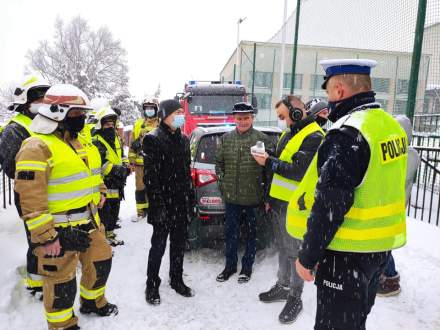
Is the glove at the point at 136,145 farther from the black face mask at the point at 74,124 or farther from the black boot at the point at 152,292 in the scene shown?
the black face mask at the point at 74,124

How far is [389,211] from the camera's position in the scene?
6.33ft

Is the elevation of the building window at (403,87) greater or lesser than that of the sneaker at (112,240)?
greater

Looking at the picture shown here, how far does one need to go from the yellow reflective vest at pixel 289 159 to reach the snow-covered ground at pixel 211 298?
1174 millimetres

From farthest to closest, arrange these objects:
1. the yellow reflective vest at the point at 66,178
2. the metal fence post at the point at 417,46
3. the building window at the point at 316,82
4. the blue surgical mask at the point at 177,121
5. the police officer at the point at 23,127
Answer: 1. the building window at the point at 316,82
2. the metal fence post at the point at 417,46
3. the blue surgical mask at the point at 177,121
4. the police officer at the point at 23,127
5. the yellow reflective vest at the point at 66,178

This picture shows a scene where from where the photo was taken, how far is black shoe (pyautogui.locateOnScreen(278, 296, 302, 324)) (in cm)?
320

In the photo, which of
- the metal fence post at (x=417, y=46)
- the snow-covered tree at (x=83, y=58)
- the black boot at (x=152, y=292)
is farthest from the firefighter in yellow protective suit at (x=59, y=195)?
the snow-covered tree at (x=83, y=58)

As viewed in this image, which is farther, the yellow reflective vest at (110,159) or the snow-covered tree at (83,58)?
the snow-covered tree at (83,58)

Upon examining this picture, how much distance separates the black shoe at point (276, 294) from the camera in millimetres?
3564

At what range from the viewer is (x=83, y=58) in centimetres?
4159

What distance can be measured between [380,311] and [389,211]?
74.2 inches

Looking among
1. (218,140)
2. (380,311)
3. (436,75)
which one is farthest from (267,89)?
(380,311)

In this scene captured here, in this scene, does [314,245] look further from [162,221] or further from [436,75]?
[436,75]

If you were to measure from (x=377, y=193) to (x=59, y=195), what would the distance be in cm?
225

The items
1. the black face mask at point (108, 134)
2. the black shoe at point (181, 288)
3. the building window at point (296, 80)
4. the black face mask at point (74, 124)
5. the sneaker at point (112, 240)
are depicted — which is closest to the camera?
the black face mask at point (74, 124)
